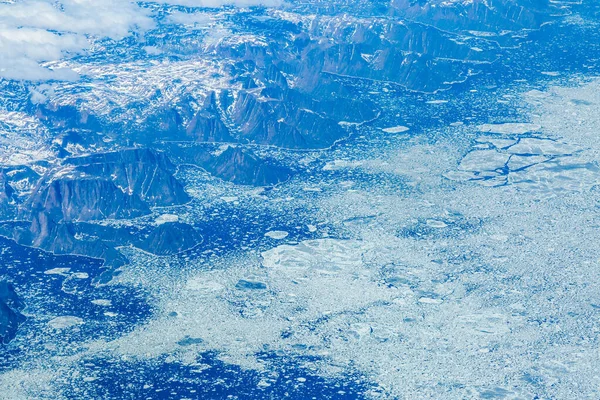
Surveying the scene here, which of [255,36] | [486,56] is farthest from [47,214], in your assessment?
[486,56]

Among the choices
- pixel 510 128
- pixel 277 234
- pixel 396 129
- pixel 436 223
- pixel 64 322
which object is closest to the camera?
pixel 64 322

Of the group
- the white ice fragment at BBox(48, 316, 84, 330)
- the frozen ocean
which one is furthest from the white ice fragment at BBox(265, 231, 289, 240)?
the white ice fragment at BBox(48, 316, 84, 330)

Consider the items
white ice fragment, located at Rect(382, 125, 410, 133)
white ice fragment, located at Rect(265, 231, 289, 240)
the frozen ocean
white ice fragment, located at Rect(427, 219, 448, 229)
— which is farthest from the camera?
white ice fragment, located at Rect(382, 125, 410, 133)

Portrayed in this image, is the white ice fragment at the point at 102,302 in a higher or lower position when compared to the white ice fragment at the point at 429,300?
lower

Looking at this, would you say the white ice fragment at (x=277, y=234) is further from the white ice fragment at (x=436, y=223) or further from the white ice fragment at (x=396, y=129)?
the white ice fragment at (x=396, y=129)

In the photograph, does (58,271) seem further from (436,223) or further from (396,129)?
(396,129)

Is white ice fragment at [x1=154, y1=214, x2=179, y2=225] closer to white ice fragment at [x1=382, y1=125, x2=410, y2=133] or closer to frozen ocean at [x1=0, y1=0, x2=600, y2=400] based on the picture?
frozen ocean at [x1=0, y1=0, x2=600, y2=400]

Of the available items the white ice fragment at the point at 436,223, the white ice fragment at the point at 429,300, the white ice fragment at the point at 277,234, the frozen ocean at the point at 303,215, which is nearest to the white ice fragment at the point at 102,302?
the frozen ocean at the point at 303,215

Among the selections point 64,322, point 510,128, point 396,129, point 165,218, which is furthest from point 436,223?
point 64,322

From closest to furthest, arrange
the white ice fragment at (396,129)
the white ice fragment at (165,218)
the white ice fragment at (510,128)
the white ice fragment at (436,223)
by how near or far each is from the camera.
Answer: the white ice fragment at (436,223) → the white ice fragment at (165,218) → the white ice fragment at (510,128) → the white ice fragment at (396,129)

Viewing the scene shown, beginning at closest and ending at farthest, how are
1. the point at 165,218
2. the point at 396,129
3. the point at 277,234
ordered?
the point at 277,234 < the point at 165,218 < the point at 396,129
